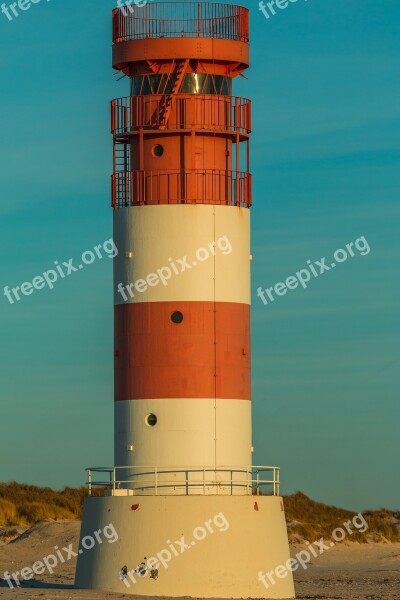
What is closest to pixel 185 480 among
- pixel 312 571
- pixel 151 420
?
pixel 151 420

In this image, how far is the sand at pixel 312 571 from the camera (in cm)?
3645

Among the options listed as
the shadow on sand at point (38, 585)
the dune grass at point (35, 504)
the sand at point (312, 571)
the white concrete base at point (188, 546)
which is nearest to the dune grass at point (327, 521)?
the sand at point (312, 571)

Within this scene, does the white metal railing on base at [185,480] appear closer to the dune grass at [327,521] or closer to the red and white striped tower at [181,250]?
the red and white striped tower at [181,250]

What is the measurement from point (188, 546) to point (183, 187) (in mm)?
7641

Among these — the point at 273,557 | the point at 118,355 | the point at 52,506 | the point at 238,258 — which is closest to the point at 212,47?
the point at 238,258

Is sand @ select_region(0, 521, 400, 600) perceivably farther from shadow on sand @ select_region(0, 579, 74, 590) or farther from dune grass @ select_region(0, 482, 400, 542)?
dune grass @ select_region(0, 482, 400, 542)

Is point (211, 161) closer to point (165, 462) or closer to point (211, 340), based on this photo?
point (211, 340)

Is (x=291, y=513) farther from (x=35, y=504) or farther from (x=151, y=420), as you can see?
(x=151, y=420)

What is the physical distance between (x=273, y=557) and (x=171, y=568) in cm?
227

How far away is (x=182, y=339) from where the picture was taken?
36281 mm

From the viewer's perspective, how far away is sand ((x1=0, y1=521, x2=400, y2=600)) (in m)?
36.4

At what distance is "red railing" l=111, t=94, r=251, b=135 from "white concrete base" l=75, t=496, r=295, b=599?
8012mm

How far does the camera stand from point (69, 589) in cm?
3625

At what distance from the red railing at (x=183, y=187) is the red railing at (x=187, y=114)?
98 centimetres
